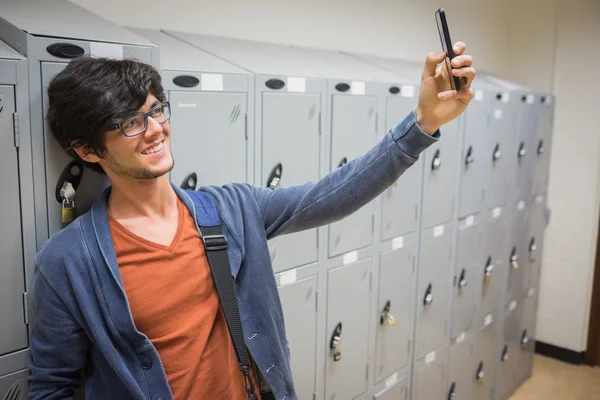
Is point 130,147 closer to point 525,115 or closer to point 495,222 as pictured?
point 495,222

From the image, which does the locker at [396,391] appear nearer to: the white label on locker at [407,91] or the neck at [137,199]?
the white label on locker at [407,91]

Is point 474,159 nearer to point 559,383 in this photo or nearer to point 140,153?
point 559,383

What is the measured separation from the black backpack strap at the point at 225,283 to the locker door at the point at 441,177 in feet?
5.15

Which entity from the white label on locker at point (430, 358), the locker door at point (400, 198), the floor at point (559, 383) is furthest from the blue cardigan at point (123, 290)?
the floor at point (559, 383)

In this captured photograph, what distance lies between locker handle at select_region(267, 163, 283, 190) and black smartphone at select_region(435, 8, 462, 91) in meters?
0.86

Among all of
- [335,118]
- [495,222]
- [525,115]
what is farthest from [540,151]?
[335,118]

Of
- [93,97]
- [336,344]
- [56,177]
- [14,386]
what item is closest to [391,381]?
[336,344]

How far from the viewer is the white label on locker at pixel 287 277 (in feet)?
6.47

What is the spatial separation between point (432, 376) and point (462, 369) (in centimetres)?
37

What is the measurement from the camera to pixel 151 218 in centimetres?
128

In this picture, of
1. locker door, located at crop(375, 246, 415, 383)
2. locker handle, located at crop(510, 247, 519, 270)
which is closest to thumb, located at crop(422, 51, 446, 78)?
locker door, located at crop(375, 246, 415, 383)

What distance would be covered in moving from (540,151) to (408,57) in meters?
1.15

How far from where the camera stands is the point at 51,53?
122 cm

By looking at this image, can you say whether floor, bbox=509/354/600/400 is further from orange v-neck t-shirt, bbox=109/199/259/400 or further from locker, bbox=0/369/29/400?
locker, bbox=0/369/29/400
